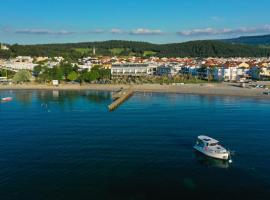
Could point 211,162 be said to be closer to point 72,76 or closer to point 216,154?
point 216,154

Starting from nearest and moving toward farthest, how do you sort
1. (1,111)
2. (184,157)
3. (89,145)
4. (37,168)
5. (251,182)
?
(251,182) < (37,168) < (184,157) < (89,145) < (1,111)

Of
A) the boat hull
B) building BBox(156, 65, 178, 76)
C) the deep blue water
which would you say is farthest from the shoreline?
the boat hull

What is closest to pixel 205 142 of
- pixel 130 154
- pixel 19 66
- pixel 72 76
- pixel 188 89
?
pixel 130 154

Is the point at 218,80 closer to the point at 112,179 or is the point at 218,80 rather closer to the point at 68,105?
the point at 68,105

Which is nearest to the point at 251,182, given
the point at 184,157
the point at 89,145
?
the point at 184,157

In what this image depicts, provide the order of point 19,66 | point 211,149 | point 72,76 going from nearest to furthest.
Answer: point 211,149 → point 72,76 → point 19,66

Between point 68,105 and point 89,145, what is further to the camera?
point 68,105

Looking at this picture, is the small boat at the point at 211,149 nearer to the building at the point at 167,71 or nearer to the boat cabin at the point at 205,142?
the boat cabin at the point at 205,142
